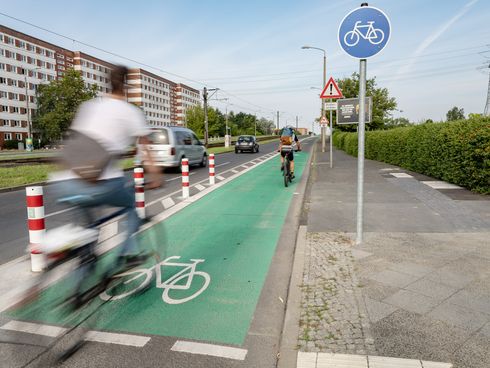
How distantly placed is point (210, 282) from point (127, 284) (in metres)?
0.86

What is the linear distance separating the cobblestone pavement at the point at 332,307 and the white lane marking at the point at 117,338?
121cm

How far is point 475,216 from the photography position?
21.8 ft

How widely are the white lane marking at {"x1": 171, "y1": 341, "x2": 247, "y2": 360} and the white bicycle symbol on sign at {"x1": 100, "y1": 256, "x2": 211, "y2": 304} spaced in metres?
0.76

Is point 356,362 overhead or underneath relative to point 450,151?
underneath

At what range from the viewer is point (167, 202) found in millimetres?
9086

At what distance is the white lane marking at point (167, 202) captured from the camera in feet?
28.3

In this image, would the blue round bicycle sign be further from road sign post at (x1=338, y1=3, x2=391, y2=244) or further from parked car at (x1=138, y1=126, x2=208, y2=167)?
parked car at (x1=138, y1=126, x2=208, y2=167)

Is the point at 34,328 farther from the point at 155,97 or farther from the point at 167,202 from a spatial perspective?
the point at 155,97

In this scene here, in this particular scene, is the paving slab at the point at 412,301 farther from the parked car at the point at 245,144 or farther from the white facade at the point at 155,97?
the white facade at the point at 155,97

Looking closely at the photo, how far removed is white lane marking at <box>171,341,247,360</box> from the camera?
9.06 ft

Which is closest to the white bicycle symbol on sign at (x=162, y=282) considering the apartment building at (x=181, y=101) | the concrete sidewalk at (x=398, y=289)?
the concrete sidewalk at (x=398, y=289)

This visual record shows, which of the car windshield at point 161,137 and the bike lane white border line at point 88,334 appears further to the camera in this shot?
the car windshield at point 161,137

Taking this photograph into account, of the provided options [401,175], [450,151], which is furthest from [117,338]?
[401,175]

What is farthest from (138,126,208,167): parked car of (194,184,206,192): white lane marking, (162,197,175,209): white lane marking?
(162,197,175,209): white lane marking
